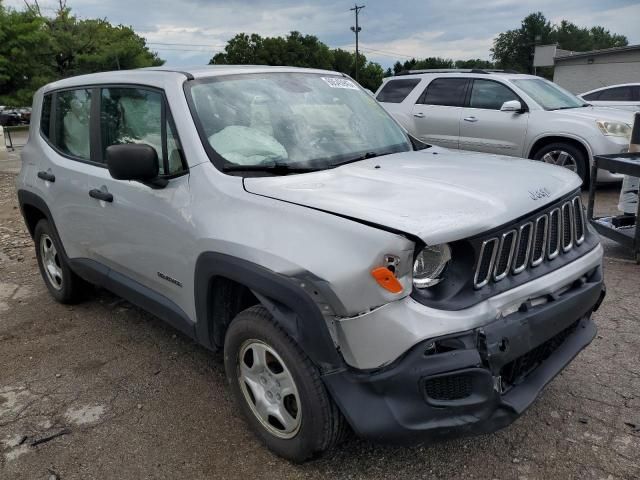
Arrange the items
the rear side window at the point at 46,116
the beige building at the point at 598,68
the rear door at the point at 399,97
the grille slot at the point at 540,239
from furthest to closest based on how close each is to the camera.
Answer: the beige building at the point at 598,68, the rear door at the point at 399,97, the rear side window at the point at 46,116, the grille slot at the point at 540,239

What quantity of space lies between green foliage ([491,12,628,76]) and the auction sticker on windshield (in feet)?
308

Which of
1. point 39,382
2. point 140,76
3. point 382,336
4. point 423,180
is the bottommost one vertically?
point 39,382

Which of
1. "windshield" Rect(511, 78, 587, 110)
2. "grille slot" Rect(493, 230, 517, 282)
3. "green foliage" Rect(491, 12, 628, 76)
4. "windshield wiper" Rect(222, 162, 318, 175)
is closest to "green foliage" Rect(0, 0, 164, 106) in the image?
"windshield" Rect(511, 78, 587, 110)

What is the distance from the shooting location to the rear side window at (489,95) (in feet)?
27.9

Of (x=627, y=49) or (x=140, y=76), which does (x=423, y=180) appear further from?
(x=627, y=49)

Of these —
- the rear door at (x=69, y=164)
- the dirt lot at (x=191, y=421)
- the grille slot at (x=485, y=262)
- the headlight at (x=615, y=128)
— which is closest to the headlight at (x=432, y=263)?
the grille slot at (x=485, y=262)

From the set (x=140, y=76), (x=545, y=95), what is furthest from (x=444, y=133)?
(x=140, y=76)

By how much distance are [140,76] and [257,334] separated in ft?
6.26

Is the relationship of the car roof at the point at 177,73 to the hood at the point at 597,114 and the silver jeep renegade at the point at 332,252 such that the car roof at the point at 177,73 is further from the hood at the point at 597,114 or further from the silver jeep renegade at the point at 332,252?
the hood at the point at 597,114

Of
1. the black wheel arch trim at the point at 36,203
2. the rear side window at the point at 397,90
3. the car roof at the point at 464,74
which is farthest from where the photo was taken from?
the rear side window at the point at 397,90

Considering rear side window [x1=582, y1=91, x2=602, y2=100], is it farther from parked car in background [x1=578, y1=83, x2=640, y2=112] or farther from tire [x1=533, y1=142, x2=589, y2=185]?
tire [x1=533, y1=142, x2=589, y2=185]

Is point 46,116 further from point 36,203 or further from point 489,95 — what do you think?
point 489,95

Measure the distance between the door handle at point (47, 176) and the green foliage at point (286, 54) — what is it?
189 ft

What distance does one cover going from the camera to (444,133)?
9.09 metres
